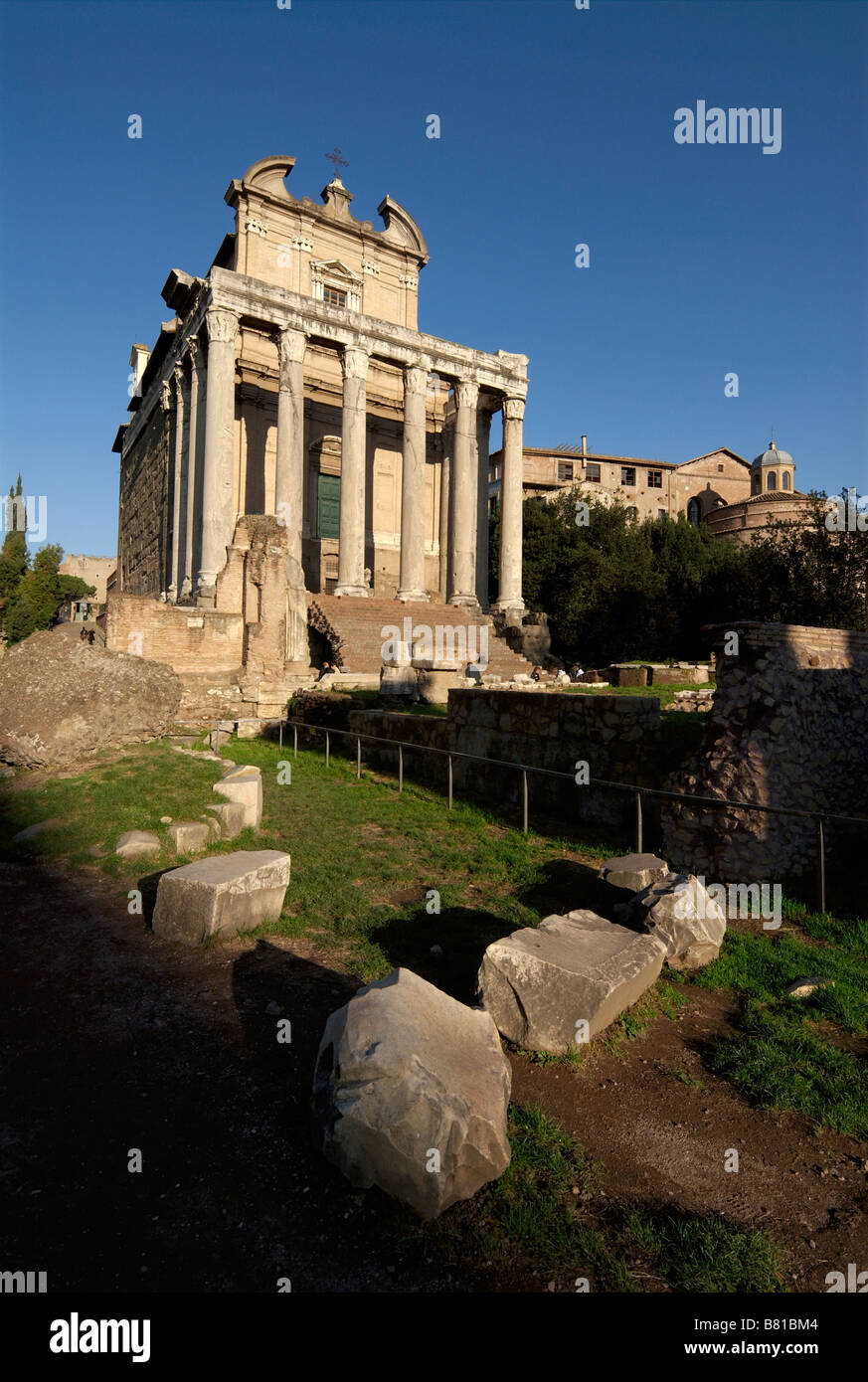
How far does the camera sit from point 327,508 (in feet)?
102

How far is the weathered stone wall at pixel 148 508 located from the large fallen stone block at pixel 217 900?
2835 centimetres

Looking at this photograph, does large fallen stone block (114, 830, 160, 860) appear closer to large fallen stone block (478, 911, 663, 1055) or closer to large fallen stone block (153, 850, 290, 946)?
large fallen stone block (153, 850, 290, 946)

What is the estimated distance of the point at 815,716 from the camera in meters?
5.81

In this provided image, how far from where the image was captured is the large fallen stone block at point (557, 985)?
3.42m

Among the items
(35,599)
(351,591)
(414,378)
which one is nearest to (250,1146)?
(351,591)

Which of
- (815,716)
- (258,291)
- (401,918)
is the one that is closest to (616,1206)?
(401,918)

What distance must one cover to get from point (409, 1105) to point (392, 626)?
2052 centimetres

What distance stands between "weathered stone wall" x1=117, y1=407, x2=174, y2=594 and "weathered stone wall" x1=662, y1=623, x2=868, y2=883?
2891 cm

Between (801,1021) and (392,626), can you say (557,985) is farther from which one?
(392,626)

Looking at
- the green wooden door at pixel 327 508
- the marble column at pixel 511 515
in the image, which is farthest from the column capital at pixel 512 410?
the green wooden door at pixel 327 508

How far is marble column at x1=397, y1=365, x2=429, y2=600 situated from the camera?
85.8ft

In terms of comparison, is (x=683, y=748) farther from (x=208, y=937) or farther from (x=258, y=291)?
(x=258, y=291)

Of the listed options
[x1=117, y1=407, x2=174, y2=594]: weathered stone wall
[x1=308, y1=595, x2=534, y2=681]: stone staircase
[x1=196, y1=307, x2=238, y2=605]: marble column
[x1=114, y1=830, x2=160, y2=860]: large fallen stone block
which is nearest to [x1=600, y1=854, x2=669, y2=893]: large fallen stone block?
[x1=114, y1=830, x2=160, y2=860]: large fallen stone block
